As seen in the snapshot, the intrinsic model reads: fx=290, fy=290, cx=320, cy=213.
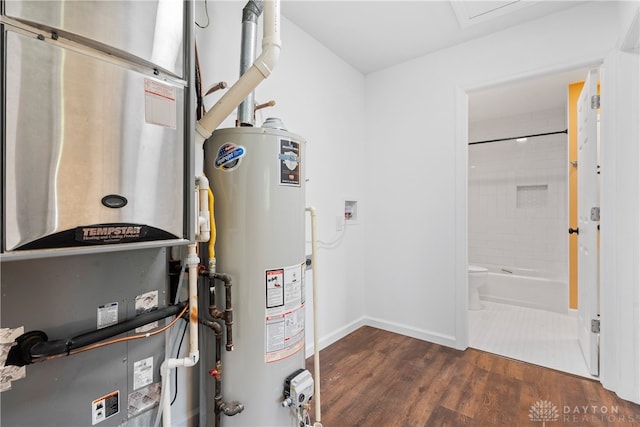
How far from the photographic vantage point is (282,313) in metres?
1.25

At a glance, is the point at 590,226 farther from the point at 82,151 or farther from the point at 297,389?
the point at 82,151

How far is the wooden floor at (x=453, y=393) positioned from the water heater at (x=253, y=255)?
59 cm

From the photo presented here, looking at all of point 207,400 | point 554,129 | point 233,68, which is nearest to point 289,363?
point 207,400

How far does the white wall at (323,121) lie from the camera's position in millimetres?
1663

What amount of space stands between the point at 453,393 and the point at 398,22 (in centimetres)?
256

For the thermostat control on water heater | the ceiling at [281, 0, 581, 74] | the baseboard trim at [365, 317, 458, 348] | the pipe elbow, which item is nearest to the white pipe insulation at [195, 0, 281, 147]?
the pipe elbow

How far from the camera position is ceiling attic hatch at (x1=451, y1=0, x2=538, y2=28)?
1912mm

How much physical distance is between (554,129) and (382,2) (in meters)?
3.25

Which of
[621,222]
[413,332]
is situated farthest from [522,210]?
[413,332]

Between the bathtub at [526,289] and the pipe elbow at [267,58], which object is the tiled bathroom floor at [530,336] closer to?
the bathtub at [526,289]

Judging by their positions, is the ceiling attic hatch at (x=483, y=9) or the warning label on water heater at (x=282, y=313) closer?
the warning label on water heater at (x=282, y=313)

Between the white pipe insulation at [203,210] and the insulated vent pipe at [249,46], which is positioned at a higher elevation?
the insulated vent pipe at [249,46]

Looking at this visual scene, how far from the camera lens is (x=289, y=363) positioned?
50.9 inches

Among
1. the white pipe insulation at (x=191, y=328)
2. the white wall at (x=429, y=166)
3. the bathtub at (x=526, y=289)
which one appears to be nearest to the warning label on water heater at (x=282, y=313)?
the white pipe insulation at (x=191, y=328)
